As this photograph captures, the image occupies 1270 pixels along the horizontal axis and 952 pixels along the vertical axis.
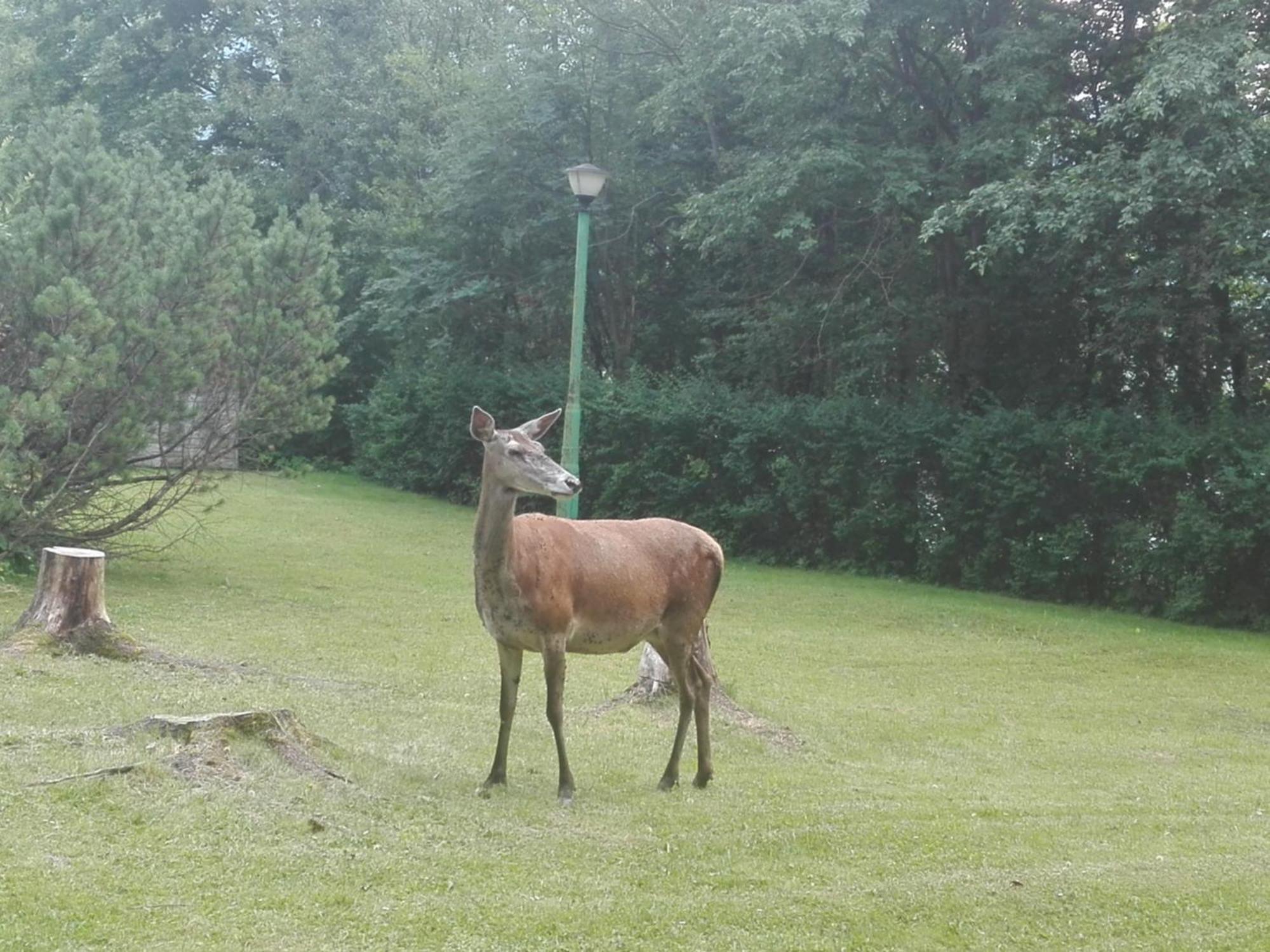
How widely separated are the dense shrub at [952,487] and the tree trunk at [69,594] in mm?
13179

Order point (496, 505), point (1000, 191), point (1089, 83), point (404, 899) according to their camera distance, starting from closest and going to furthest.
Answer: point (404, 899) → point (496, 505) → point (1000, 191) → point (1089, 83)

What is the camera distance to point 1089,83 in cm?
2084

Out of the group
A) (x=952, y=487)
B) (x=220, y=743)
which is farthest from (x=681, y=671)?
(x=952, y=487)

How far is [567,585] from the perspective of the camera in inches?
308

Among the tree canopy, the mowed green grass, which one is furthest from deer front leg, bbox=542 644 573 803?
the tree canopy

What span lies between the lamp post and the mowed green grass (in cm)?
315

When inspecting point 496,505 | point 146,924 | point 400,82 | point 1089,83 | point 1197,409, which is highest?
point 400,82

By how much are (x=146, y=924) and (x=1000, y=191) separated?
15.4 meters

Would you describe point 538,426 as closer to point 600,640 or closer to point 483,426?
point 483,426

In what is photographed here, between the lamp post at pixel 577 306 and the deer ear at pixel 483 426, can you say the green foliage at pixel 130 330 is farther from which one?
the deer ear at pixel 483 426

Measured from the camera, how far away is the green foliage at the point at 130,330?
14.6m

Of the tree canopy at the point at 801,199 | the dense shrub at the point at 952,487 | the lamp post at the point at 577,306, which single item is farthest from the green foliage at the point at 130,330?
the dense shrub at the point at 952,487

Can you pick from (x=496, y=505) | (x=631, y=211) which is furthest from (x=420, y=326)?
(x=496, y=505)

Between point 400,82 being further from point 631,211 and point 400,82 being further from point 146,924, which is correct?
point 146,924
